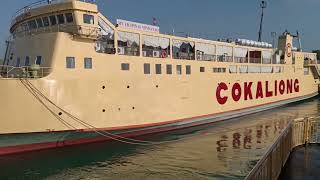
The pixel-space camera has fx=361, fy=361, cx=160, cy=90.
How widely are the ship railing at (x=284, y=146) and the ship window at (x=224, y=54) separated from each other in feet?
38.2

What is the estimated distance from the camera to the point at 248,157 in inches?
696

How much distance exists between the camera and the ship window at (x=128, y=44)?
2192 centimetres

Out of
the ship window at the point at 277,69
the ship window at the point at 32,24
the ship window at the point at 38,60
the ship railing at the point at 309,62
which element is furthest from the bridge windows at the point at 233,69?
the ship railing at the point at 309,62

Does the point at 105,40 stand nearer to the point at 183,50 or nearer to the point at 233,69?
the point at 183,50

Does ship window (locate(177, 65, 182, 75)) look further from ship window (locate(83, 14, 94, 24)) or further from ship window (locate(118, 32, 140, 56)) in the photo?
ship window (locate(83, 14, 94, 24))

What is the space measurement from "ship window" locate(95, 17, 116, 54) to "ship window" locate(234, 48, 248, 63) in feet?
45.3

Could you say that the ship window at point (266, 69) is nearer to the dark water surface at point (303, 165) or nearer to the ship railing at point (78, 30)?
the dark water surface at point (303, 165)

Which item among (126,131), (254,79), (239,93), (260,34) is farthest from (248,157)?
(260,34)

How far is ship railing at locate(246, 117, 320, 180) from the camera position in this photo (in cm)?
901

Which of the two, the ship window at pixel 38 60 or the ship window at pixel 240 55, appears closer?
the ship window at pixel 38 60

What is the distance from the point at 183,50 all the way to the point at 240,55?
830 centimetres

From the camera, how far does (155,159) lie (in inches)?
692

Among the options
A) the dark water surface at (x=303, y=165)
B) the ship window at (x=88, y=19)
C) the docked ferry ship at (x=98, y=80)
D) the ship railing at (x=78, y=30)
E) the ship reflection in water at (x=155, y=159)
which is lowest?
the ship reflection in water at (x=155, y=159)

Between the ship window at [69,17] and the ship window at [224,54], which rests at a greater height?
the ship window at [69,17]
